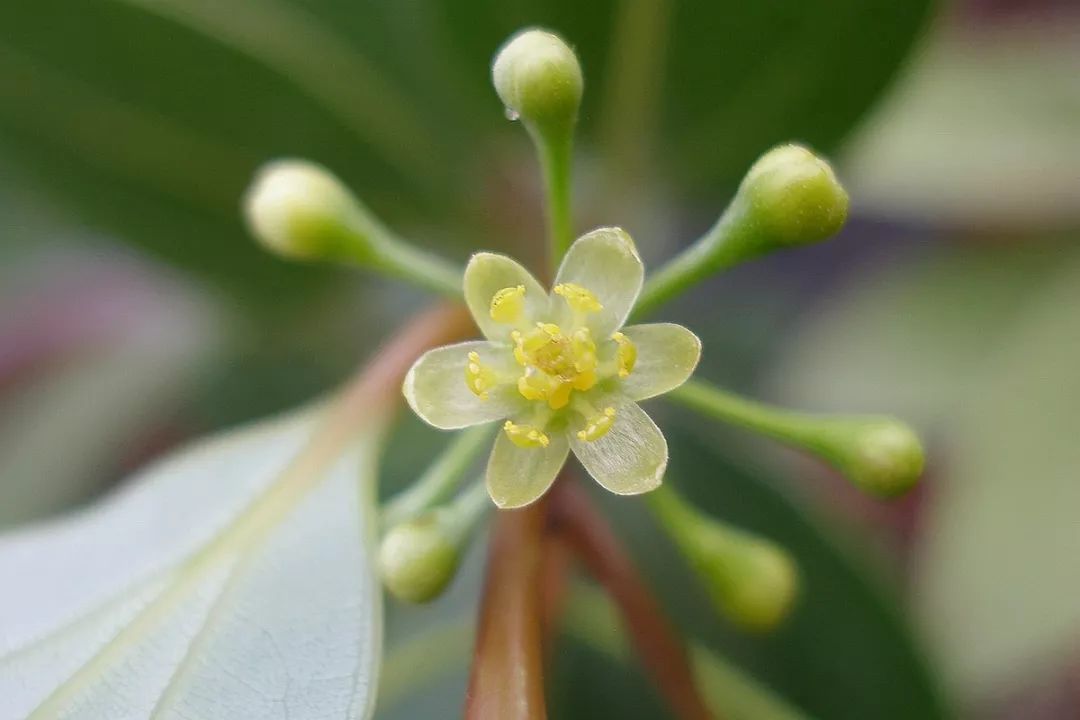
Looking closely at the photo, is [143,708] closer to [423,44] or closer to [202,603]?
[202,603]

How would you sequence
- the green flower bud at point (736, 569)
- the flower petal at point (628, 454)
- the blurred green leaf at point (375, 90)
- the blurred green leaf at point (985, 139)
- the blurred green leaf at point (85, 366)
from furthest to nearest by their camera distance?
the blurred green leaf at point (85, 366)
the blurred green leaf at point (985, 139)
the blurred green leaf at point (375, 90)
the green flower bud at point (736, 569)
the flower petal at point (628, 454)

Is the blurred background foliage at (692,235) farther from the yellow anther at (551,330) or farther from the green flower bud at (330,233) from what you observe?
the yellow anther at (551,330)

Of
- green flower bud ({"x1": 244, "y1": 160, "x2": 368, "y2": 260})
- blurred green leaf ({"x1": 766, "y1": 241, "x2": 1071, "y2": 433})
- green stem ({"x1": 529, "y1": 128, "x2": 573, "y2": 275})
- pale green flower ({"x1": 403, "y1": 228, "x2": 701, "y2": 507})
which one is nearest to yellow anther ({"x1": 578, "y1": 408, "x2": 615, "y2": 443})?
pale green flower ({"x1": 403, "y1": 228, "x2": 701, "y2": 507})

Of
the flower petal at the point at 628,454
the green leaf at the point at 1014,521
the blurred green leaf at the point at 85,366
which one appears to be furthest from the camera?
the blurred green leaf at the point at 85,366

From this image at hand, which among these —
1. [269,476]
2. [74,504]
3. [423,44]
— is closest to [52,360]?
[74,504]

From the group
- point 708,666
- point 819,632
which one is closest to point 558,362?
point 708,666

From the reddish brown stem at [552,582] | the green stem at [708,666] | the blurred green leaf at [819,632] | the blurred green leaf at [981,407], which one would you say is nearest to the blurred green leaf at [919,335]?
the blurred green leaf at [981,407]

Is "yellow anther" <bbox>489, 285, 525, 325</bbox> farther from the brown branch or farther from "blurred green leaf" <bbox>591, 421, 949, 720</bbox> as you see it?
"blurred green leaf" <bbox>591, 421, 949, 720</bbox>
